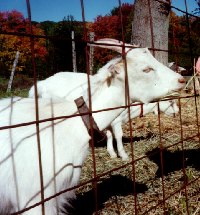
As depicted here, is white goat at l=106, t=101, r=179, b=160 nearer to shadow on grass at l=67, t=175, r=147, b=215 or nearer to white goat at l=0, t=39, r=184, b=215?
shadow on grass at l=67, t=175, r=147, b=215

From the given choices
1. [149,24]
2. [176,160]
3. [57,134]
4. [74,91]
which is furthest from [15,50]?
[57,134]

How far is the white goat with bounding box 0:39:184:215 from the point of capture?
6.09 ft

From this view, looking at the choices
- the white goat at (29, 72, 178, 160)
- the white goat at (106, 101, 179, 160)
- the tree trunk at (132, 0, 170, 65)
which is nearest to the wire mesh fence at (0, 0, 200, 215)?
the white goat at (106, 101, 179, 160)

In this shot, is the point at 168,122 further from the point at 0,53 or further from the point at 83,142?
the point at 0,53

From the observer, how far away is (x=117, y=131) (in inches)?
199

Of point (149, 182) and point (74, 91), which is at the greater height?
point (74, 91)

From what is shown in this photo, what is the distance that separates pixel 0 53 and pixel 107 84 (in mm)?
19731

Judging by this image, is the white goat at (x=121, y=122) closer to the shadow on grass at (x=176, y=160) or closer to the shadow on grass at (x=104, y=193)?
the shadow on grass at (x=176, y=160)

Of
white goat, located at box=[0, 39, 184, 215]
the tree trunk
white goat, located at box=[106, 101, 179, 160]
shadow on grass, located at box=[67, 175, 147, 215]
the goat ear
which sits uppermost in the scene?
the tree trunk

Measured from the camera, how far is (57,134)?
2.04m

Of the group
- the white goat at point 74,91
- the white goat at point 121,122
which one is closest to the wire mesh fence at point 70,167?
the white goat at point 121,122

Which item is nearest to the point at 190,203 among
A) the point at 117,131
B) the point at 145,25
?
the point at 117,131

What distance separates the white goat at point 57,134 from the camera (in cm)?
186

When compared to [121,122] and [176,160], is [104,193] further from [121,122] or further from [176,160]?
[121,122]
